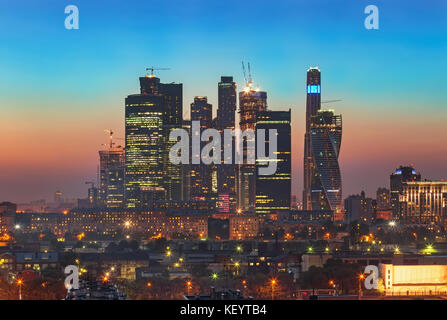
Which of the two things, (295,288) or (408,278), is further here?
(295,288)

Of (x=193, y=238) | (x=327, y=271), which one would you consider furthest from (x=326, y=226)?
(x=327, y=271)

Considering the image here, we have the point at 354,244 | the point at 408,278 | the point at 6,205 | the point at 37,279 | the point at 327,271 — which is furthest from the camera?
the point at 6,205

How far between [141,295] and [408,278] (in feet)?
82.0

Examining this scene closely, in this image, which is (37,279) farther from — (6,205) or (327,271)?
(6,205)

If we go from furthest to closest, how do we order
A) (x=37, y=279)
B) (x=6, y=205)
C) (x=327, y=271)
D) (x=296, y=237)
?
(x=6, y=205)
(x=296, y=237)
(x=327, y=271)
(x=37, y=279)

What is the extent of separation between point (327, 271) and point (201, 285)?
29.9 ft

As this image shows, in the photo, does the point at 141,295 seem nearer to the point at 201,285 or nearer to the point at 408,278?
the point at 201,285

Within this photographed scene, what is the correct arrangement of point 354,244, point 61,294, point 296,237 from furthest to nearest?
point 296,237, point 354,244, point 61,294

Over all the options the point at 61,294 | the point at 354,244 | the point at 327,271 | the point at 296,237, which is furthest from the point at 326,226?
the point at 61,294
